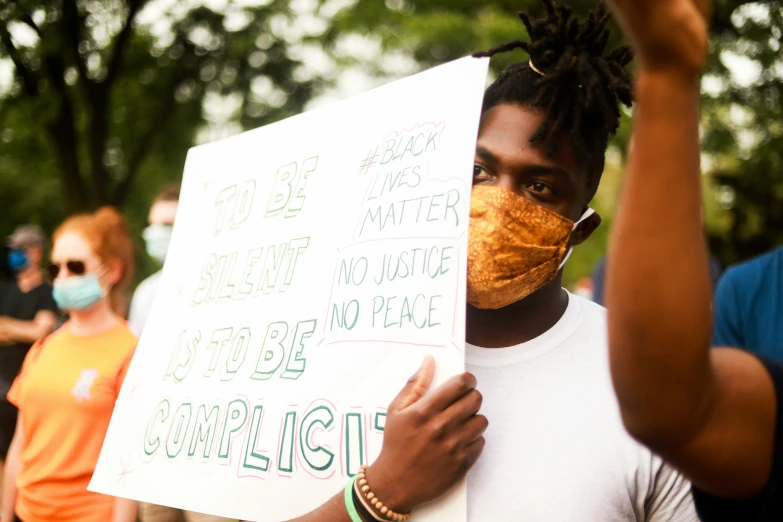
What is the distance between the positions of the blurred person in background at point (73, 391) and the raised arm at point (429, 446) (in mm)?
Result: 1586

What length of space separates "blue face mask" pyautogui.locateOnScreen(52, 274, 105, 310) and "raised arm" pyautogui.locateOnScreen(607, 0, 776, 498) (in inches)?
110

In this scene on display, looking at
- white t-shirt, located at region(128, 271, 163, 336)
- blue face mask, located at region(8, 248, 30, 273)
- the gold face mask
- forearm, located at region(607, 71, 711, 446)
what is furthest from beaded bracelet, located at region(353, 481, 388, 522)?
blue face mask, located at region(8, 248, 30, 273)

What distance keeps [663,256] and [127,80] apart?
15.8 metres

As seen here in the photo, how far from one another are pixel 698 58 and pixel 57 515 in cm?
289

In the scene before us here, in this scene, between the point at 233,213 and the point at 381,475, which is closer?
the point at 381,475

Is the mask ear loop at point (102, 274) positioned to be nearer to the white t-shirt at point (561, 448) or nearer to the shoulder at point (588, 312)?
the white t-shirt at point (561, 448)

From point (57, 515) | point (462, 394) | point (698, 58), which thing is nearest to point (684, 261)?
point (698, 58)

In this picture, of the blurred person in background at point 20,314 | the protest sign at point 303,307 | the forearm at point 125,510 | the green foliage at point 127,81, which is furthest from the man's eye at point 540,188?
the green foliage at point 127,81

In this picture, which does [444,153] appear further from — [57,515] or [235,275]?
[57,515]

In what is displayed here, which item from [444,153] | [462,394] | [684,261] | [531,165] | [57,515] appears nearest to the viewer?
[684,261]

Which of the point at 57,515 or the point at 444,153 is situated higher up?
the point at 444,153

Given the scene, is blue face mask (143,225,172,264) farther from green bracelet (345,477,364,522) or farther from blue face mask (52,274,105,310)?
green bracelet (345,477,364,522)

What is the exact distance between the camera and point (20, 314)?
597 cm

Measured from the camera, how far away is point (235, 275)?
236cm
